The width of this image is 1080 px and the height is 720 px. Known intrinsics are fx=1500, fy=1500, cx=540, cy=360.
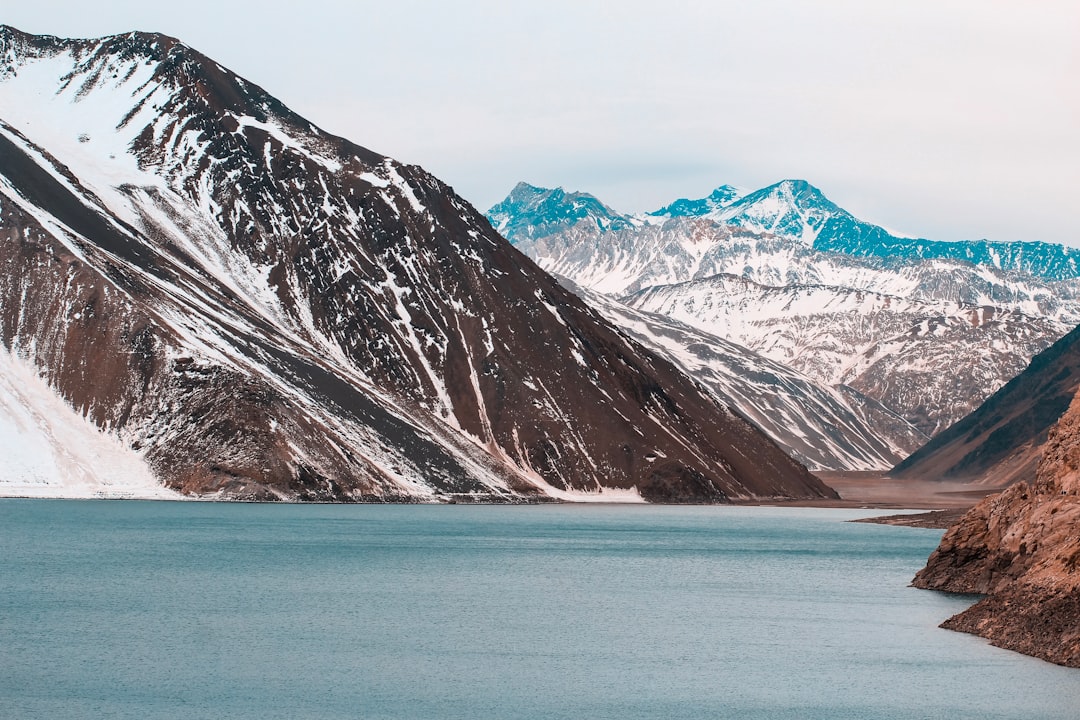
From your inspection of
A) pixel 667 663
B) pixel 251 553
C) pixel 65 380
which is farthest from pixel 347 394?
pixel 667 663

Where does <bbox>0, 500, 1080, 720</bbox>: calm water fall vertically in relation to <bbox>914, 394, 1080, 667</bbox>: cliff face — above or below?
below

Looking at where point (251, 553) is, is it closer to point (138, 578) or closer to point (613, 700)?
point (138, 578)

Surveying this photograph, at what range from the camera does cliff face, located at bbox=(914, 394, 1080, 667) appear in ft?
205

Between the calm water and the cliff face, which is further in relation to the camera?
the cliff face

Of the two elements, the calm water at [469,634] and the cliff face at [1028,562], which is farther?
the cliff face at [1028,562]

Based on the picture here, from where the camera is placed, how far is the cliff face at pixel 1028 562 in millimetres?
62375

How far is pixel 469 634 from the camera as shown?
226 feet

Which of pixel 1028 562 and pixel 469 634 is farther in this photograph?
pixel 1028 562

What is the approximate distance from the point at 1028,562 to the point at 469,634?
92.1 ft

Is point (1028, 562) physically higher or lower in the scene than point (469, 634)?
higher

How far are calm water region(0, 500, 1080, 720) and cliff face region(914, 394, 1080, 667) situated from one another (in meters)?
1.76

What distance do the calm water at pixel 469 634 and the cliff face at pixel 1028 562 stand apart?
1.76 meters

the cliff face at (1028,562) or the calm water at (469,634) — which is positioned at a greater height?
the cliff face at (1028,562)

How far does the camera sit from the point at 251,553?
10344 cm
